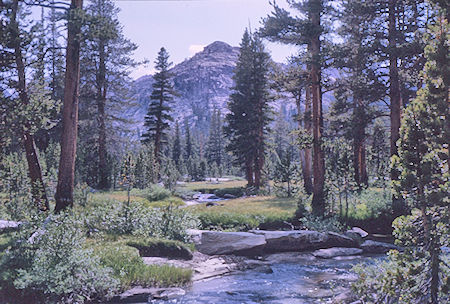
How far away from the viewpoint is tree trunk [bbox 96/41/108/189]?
3023cm

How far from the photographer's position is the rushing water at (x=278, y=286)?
812 cm

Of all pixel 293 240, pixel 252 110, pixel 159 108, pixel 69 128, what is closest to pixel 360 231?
pixel 293 240

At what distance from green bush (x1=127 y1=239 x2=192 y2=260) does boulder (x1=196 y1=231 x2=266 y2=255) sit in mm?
1440

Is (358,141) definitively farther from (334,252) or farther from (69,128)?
(69,128)

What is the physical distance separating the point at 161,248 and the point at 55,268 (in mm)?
3939

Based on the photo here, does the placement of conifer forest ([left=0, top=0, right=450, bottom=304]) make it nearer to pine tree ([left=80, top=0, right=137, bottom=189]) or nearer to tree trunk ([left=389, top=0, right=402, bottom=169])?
tree trunk ([left=389, top=0, right=402, bottom=169])

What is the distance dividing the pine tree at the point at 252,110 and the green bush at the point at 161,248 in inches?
818

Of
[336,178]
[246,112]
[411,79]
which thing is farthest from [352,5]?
[246,112]

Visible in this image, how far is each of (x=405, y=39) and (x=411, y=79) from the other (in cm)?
180

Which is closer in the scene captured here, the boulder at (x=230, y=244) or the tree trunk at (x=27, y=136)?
the tree trunk at (x=27, y=136)

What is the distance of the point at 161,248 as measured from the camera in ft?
34.8

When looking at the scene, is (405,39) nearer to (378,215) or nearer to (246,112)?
(378,215)

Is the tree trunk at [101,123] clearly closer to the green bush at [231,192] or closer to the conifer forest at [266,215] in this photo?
A: the conifer forest at [266,215]

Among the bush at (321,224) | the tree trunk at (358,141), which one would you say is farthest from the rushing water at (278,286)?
the tree trunk at (358,141)
